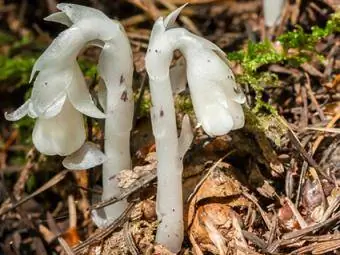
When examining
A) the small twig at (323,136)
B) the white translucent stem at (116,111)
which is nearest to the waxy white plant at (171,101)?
the white translucent stem at (116,111)

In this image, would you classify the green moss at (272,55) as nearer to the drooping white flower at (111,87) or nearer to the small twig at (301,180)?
the small twig at (301,180)

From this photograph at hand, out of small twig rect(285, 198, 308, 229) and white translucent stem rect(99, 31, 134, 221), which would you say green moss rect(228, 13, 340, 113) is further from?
white translucent stem rect(99, 31, 134, 221)

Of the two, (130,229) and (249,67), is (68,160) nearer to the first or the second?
(130,229)

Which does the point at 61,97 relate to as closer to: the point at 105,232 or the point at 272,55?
the point at 105,232

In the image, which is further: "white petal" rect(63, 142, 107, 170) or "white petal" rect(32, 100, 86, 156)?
"white petal" rect(63, 142, 107, 170)

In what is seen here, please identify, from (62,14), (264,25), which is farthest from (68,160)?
(264,25)

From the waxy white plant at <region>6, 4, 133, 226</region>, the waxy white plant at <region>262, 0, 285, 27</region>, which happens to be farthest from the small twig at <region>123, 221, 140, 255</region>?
the waxy white plant at <region>262, 0, 285, 27</region>
